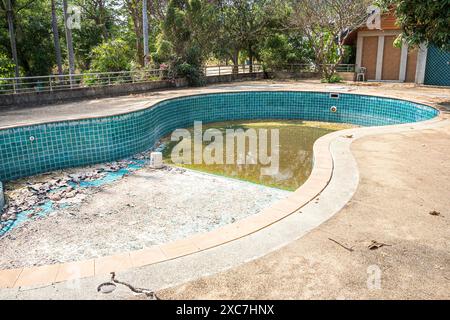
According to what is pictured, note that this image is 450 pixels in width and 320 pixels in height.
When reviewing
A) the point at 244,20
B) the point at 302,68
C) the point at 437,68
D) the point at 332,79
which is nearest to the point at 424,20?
the point at 437,68

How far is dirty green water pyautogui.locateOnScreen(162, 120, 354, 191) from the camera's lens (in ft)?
25.1

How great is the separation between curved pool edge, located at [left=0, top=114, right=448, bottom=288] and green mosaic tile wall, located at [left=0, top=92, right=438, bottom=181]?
5.25 m

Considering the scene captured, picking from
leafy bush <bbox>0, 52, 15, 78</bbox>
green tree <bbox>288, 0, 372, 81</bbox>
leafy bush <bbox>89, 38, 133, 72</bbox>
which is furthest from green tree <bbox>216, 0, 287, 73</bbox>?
leafy bush <bbox>0, 52, 15, 78</bbox>

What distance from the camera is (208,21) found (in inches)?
725

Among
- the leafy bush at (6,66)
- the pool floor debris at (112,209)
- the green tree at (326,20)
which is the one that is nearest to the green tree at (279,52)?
the green tree at (326,20)

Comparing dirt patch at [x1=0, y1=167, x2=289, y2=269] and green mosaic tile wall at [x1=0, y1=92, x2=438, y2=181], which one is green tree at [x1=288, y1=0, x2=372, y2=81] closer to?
green mosaic tile wall at [x1=0, y1=92, x2=438, y2=181]

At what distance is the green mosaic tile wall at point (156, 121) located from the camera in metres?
7.97

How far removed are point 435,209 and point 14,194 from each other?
6.73 metres

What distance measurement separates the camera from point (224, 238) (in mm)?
3662

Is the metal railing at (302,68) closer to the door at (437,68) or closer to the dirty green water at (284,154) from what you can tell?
the door at (437,68)

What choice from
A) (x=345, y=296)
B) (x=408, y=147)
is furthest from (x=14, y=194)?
(x=408, y=147)
